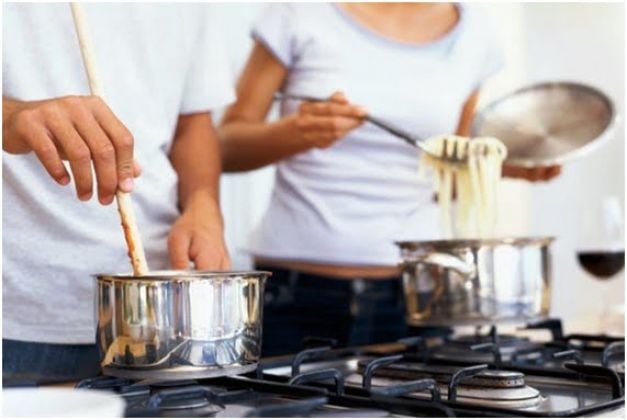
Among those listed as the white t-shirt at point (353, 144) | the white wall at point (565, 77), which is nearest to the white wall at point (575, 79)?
the white wall at point (565, 77)

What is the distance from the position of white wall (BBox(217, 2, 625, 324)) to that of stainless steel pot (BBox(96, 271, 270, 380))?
186cm

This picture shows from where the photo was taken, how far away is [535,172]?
159cm

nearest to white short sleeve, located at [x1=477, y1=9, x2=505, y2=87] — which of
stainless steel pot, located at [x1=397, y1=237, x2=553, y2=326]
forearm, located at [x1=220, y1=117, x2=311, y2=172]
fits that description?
forearm, located at [x1=220, y1=117, x2=311, y2=172]

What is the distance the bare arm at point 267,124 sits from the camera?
1322 millimetres

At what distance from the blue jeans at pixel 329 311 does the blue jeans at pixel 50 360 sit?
0.42m

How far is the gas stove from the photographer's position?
81 centimetres

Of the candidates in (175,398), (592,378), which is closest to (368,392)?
(175,398)

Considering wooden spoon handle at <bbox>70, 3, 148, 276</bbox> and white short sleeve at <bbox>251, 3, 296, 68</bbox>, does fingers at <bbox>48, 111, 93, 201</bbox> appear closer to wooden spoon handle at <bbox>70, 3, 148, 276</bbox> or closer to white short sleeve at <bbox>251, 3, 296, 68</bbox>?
wooden spoon handle at <bbox>70, 3, 148, 276</bbox>

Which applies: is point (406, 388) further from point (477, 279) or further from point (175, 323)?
point (477, 279)

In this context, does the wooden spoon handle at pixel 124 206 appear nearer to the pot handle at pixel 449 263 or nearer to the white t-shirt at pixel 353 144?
the pot handle at pixel 449 263

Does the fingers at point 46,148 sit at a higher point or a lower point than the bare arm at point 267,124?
lower

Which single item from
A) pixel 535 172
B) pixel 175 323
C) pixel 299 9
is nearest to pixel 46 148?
pixel 175 323

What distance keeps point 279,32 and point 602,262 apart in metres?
0.70

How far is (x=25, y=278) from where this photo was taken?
A: 109cm
